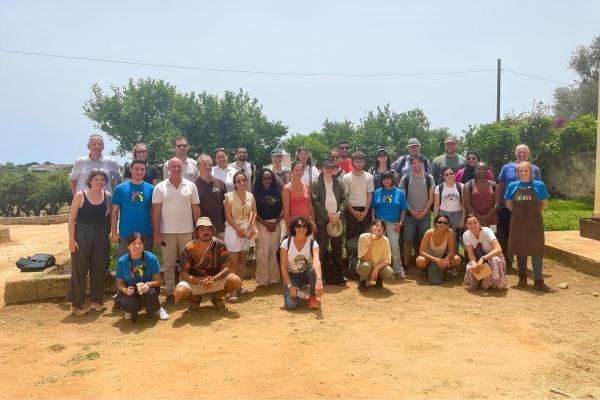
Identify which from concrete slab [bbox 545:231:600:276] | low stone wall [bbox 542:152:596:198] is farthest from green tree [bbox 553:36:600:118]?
concrete slab [bbox 545:231:600:276]

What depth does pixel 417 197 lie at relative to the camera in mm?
6961

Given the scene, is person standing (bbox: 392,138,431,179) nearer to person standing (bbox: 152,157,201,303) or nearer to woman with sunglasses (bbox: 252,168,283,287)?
woman with sunglasses (bbox: 252,168,283,287)

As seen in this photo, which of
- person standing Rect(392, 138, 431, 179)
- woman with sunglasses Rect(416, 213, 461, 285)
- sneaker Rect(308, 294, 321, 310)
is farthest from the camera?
person standing Rect(392, 138, 431, 179)

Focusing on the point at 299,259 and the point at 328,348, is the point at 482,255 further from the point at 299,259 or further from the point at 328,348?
the point at 328,348

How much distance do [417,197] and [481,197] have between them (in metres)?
→ 0.88

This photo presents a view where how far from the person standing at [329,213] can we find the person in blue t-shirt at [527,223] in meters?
2.28

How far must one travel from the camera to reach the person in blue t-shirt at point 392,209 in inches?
265

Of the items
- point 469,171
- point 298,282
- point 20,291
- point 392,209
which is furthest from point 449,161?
Result: point 20,291

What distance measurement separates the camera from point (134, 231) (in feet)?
18.6

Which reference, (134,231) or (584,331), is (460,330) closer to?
(584,331)

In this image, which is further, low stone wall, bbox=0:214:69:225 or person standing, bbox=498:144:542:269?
low stone wall, bbox=0:214:69:225

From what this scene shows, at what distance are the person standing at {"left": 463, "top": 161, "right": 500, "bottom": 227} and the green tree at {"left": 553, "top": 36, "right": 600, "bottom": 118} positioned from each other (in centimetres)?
2857

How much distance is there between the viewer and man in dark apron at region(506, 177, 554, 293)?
244 inches

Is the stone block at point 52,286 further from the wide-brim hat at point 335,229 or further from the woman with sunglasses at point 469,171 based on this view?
the woman with sunglasses at point 469,171
